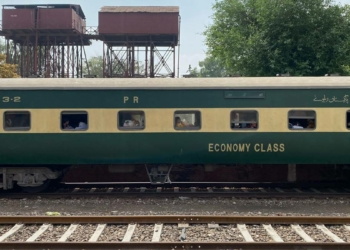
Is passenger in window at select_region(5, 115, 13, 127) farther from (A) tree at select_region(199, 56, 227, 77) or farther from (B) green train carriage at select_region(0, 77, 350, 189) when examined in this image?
(A) tree at select_region(199, 56, 227, 77)

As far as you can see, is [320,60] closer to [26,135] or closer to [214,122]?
[214,122]

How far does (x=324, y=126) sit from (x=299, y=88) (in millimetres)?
1191

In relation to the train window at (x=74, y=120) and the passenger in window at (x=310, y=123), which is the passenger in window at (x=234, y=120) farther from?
the train window at (x=74, y=120)

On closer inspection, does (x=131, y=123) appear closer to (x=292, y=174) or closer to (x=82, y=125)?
(x=82, y=125)

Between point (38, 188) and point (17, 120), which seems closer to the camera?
point (17, 120)

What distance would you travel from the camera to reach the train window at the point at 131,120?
35.8 ft

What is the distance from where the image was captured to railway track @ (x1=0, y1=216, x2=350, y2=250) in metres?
6.89

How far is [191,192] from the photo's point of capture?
11.3 m

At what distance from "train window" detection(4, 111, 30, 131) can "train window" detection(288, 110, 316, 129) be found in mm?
6978

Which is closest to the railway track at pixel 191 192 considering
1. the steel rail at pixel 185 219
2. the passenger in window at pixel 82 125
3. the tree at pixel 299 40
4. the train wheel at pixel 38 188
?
the train wheel at pixel 38 188

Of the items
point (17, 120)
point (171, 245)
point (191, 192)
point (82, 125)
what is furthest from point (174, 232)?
point (17, 120)

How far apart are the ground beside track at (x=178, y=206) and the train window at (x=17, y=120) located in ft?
6.32

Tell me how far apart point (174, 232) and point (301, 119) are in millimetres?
5021

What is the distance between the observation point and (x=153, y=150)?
10875 mm
